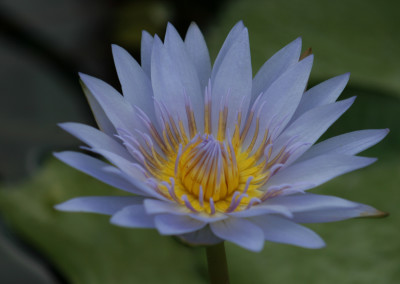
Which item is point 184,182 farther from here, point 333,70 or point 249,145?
point 333,70

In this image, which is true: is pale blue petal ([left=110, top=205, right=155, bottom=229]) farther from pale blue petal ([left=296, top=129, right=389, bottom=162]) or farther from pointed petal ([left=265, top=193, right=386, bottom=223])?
pale blue petal ([left=296, top=129, right=389, bottom=162])

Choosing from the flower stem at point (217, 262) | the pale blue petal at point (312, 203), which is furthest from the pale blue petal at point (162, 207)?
the pale blue petal at point (312, 203)

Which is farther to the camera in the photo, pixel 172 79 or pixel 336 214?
pixel 172 79

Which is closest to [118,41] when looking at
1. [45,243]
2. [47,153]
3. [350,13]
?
[47,153]

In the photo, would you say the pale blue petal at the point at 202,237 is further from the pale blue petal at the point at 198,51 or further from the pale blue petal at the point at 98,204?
the pale blue petal at the point at 198,51

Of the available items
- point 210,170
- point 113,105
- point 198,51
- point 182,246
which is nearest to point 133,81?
point 113,105

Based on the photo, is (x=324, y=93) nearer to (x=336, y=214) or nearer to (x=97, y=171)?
(x=336, y=214)
